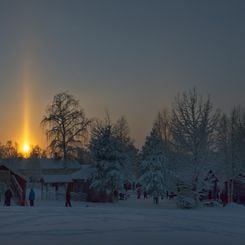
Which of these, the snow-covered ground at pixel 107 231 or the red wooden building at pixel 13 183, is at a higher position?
the red wooden building at pixel 13 183

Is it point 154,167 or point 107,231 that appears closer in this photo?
point 107,231

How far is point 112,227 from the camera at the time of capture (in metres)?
14.6

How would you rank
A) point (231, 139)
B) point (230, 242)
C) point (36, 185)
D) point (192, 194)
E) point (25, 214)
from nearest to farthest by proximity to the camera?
point (230, 242) < point (25, 214) < point (192, 194) < point (231, 139) < point (36, 185)

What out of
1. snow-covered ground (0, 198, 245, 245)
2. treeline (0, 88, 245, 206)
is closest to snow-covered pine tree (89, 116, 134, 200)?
treeline (0, 88, 245, 206)

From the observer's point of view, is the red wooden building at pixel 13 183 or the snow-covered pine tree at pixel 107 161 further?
the snow-covered pine tree at pixel 107 161

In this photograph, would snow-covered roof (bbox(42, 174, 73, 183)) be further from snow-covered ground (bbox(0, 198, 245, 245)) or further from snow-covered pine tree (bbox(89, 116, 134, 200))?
snow-covered ground (bbox(0, 198, 245, 245))

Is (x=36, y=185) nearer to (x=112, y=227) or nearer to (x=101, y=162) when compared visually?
(x=101, y=162)

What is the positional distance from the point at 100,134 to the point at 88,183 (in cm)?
537

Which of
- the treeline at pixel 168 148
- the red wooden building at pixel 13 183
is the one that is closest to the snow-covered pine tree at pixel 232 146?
the treeline at pixel 168 148

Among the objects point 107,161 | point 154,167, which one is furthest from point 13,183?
point 154,167

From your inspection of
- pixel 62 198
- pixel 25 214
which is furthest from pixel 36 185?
pixel 25 214

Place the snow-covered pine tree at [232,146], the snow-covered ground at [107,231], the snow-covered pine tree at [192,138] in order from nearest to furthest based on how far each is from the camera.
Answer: the snow-covered ground at [107,231]
the snow-covered pine tree at [192,138]
the snow-covered pine tree at [232,146]

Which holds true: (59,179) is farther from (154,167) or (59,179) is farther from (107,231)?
(107,231)

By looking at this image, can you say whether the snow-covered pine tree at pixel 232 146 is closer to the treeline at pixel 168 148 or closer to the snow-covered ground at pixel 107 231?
the treeline at pixel 168 148
